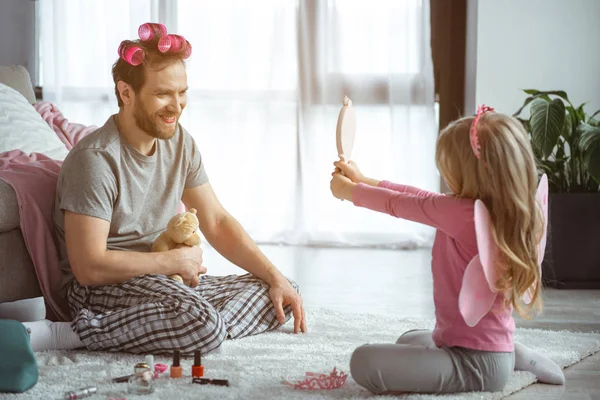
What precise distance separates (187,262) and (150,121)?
14.1 inches

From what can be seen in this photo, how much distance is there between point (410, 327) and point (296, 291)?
0.34 metres

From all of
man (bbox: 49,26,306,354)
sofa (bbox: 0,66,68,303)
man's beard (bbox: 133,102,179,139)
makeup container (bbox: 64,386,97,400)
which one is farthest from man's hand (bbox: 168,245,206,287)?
makeup container (bbox: 64,386,97,400)

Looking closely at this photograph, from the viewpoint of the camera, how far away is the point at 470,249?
1612 millimetres

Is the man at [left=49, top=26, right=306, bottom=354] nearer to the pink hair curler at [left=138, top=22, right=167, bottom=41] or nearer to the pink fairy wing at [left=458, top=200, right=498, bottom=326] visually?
the pink hair curler at [left=138, top=22, right=167, bottom=41]

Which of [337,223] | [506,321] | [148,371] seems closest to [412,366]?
[506,321]

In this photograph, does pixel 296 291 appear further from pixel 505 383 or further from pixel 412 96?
pixel 412 96

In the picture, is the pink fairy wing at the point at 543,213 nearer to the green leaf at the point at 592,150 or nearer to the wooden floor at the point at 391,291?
the wooden floor at the point at 391,291

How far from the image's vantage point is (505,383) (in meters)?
1.66

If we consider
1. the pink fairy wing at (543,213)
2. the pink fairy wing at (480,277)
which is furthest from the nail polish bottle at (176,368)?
the pink fairy wing at (543,213)

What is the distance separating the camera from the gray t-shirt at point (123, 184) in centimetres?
196

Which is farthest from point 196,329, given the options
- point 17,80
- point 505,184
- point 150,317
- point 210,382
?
point 17,80

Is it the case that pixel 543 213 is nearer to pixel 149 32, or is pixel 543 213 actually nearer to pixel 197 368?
pixel 197 368

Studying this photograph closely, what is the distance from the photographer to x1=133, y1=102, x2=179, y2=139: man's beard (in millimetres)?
2039

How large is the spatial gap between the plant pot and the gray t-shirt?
1.44 meters
